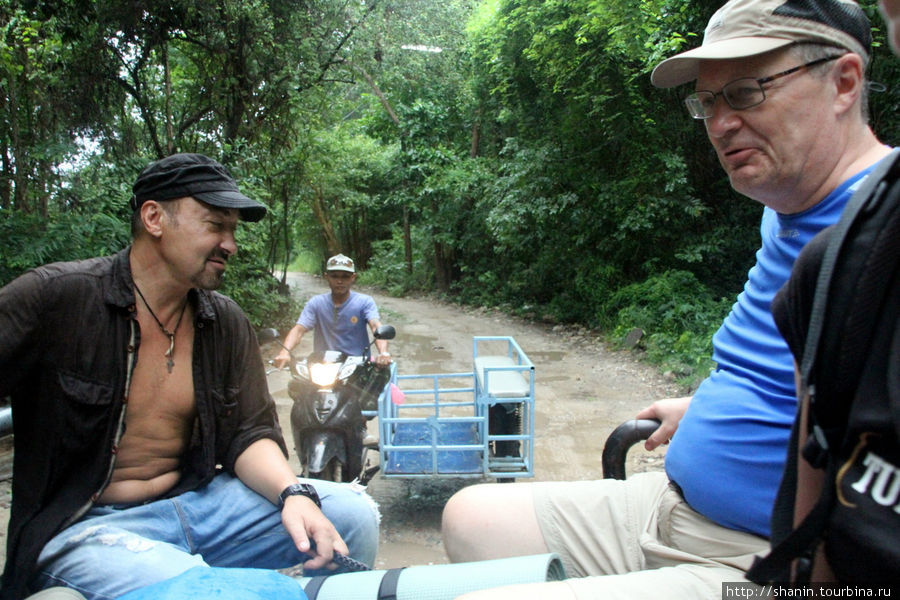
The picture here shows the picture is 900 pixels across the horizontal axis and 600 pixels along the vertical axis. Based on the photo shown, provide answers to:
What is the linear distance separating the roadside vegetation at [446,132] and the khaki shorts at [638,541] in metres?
4.56

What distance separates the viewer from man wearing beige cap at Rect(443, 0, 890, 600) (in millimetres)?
1337

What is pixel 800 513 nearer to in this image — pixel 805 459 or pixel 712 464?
pixel 805 459

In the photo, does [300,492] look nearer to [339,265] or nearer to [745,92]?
[745,92]

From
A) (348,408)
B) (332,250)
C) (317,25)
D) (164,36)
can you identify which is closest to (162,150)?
(164,36)

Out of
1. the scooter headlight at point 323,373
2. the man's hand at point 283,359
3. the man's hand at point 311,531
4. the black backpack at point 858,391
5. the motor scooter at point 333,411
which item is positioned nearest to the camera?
the black backpack at point 858,391

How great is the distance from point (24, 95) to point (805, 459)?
7.17 m

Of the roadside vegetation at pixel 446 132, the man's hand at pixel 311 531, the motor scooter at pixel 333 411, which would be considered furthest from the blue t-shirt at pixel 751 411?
the roadside vegetation at pixel 446 132

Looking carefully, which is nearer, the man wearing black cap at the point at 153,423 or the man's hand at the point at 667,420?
the man wearing black cap at the point at 153,423

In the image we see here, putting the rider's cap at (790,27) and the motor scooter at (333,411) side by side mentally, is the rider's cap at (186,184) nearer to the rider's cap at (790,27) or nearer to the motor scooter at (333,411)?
the rider's cap at (790,27)

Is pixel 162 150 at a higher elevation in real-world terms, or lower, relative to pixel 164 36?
lower

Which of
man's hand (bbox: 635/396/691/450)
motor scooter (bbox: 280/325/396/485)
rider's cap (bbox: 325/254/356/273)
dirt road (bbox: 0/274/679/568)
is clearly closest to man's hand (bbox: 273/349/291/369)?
motor scooter (bbox: 280/325/396/485)

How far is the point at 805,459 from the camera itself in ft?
2.82

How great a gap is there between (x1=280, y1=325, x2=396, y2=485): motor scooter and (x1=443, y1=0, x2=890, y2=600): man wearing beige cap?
214 centimetres

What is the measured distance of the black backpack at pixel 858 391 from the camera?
2.35ft
